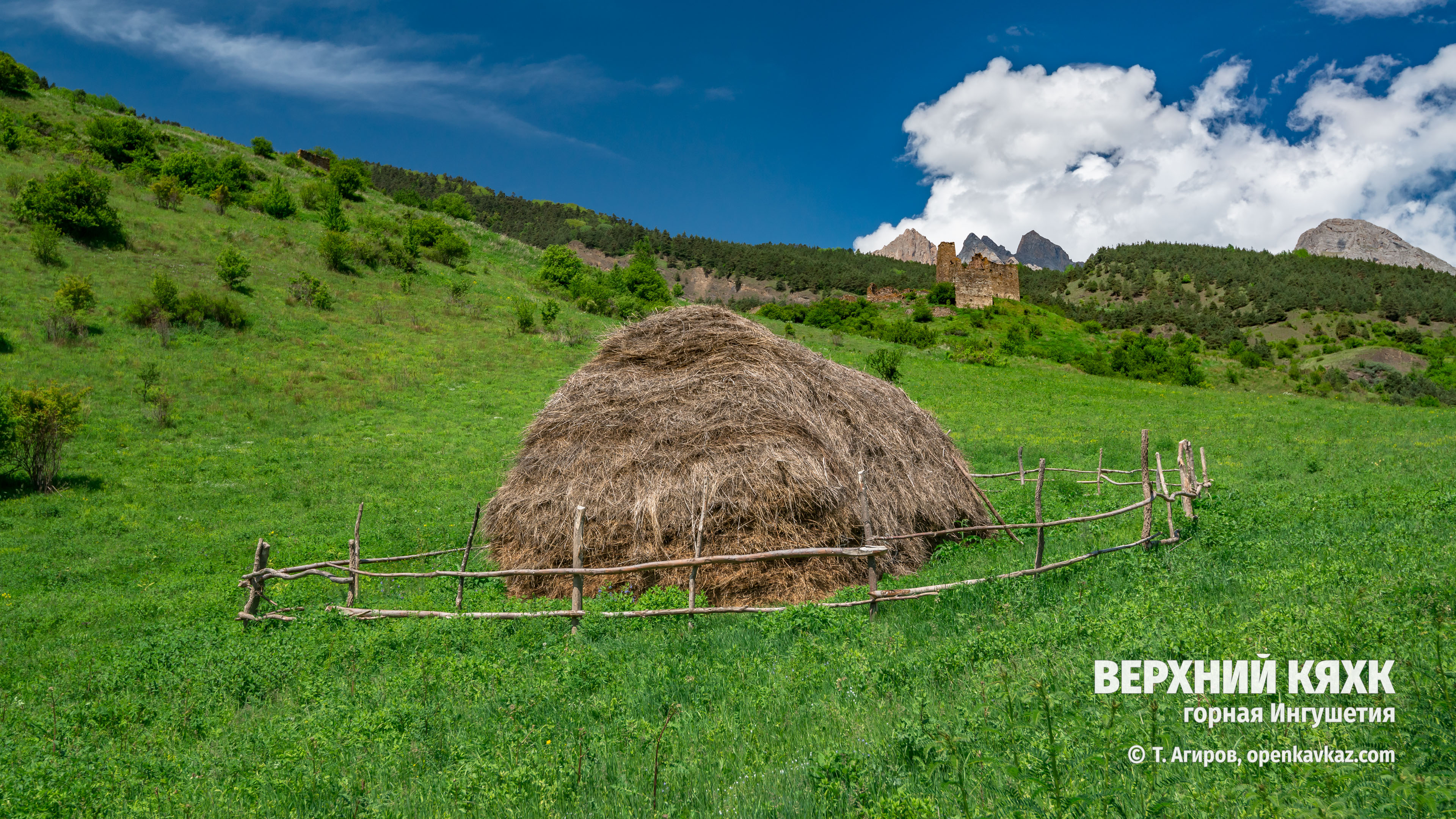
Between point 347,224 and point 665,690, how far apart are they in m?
56.1

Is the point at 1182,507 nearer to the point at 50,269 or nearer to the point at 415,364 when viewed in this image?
the point at 415,364

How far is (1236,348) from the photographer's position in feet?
201

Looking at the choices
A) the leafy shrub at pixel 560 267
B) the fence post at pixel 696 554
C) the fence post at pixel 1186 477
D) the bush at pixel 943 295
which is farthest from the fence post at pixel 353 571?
the bush at pixel 943 295

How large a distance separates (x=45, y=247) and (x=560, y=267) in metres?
32.1

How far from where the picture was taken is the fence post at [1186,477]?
10.8 meters

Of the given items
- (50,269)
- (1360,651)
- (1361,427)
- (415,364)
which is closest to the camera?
(1360,651)

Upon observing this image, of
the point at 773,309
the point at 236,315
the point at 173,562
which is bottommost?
the point at 173,562

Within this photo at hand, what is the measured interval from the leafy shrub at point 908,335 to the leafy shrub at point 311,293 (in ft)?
124

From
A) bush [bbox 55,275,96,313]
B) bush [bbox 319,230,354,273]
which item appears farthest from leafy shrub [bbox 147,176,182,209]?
bush [bbox 55,275,96,313]

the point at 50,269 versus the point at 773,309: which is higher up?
the point at 773,309

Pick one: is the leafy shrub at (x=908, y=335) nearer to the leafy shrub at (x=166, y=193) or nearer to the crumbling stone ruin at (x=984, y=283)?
the crumbling stone ruin at (x=984, y=283)

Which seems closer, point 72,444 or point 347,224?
point 72,444

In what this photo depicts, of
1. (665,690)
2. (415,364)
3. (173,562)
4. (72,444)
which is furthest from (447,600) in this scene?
(415,364)

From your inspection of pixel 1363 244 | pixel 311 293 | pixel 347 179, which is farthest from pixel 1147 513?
pixel 1363 244
